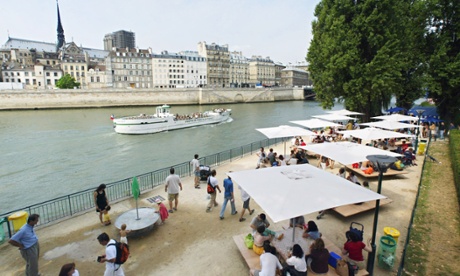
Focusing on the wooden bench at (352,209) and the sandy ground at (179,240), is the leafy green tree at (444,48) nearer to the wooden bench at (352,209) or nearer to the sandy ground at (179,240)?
the sandy ground at (179,240)

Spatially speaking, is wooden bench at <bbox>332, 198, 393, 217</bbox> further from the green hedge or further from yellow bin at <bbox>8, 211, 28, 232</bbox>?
yellow bin at <bbox>8, 211, 28, 232</bbox>

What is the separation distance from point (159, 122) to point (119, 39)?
17564cm

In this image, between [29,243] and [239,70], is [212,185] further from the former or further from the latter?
[239,70]

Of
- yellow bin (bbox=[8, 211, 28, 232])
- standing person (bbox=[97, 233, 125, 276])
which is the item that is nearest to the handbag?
standing person (bbox=[97, 233, 125, 276])

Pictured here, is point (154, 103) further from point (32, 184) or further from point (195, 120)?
point (32, 184)

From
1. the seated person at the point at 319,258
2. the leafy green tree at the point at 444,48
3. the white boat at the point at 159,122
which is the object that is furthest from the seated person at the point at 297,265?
the white boat at the point at 159,122

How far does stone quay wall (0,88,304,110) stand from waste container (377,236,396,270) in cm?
7633

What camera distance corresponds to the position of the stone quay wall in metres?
66.4

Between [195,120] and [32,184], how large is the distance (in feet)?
89.6

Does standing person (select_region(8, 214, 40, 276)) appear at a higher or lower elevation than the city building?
lower

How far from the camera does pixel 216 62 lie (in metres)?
114

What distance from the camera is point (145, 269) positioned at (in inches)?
270

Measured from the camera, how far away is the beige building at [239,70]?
123 meters

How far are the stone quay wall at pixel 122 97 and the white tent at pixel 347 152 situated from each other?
7158 cm
